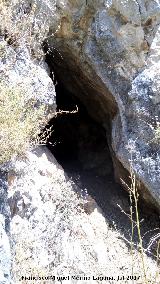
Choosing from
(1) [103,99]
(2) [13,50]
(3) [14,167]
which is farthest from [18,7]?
(3) [14,167]

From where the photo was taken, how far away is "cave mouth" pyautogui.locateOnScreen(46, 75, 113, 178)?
437 cm

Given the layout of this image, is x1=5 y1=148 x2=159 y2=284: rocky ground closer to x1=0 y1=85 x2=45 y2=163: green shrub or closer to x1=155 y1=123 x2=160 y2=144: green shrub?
x1=0 y1=85 x2=45 y2=163: green shrub

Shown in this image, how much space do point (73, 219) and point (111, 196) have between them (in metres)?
0.91

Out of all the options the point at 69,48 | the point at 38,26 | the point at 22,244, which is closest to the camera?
the point at 22,244

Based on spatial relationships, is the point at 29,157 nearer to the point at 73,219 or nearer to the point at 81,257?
the point at 73,219

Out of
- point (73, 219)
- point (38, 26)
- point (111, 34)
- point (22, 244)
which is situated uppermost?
point (38, 26)

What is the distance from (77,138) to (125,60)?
→ 1.93 m

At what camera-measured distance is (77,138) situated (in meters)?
4.95

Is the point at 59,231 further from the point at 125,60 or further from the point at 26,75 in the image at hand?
the point at 125,60

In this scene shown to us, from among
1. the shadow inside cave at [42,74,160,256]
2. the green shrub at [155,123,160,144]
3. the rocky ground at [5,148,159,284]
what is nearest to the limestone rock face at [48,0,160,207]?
the green shrub at [155,123,160,144]

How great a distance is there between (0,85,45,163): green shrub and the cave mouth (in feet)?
5.28

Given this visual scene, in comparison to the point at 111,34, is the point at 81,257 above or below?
below

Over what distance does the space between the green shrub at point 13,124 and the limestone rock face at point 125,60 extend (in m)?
0.88

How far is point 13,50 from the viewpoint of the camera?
3008 mm
